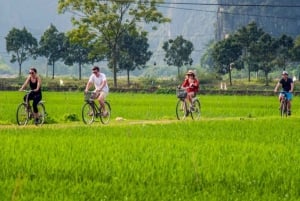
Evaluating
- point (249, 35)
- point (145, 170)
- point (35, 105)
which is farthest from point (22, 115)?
point (249, 35)

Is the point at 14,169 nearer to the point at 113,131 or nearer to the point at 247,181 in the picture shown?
the point at 247,181

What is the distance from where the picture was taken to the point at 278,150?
11.4 m

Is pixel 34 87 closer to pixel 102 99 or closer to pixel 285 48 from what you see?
pixel 102 99

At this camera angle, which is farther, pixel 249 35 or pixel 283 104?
pixel 249 35

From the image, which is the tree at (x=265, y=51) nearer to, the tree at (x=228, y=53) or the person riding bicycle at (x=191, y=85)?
the tree at (x=228, y=53)

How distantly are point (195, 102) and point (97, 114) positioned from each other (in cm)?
458

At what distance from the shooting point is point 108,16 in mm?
69188

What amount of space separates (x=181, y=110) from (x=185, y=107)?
323 mm

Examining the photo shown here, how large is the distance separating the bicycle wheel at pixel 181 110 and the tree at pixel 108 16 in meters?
46.0

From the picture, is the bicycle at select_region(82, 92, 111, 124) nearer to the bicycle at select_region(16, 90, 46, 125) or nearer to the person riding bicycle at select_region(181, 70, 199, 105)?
the bicycle at select_region(16, 90, 46, 125)

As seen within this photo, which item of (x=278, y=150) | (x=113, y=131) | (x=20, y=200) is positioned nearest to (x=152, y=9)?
(x=113, y=131)

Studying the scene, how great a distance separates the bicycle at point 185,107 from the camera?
23.1 metres

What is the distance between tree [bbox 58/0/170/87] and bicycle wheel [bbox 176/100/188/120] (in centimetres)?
4603

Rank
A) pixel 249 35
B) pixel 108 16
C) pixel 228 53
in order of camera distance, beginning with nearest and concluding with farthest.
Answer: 1. pixel 108 16
2. pixel 249 35
3. pixel 228 53
